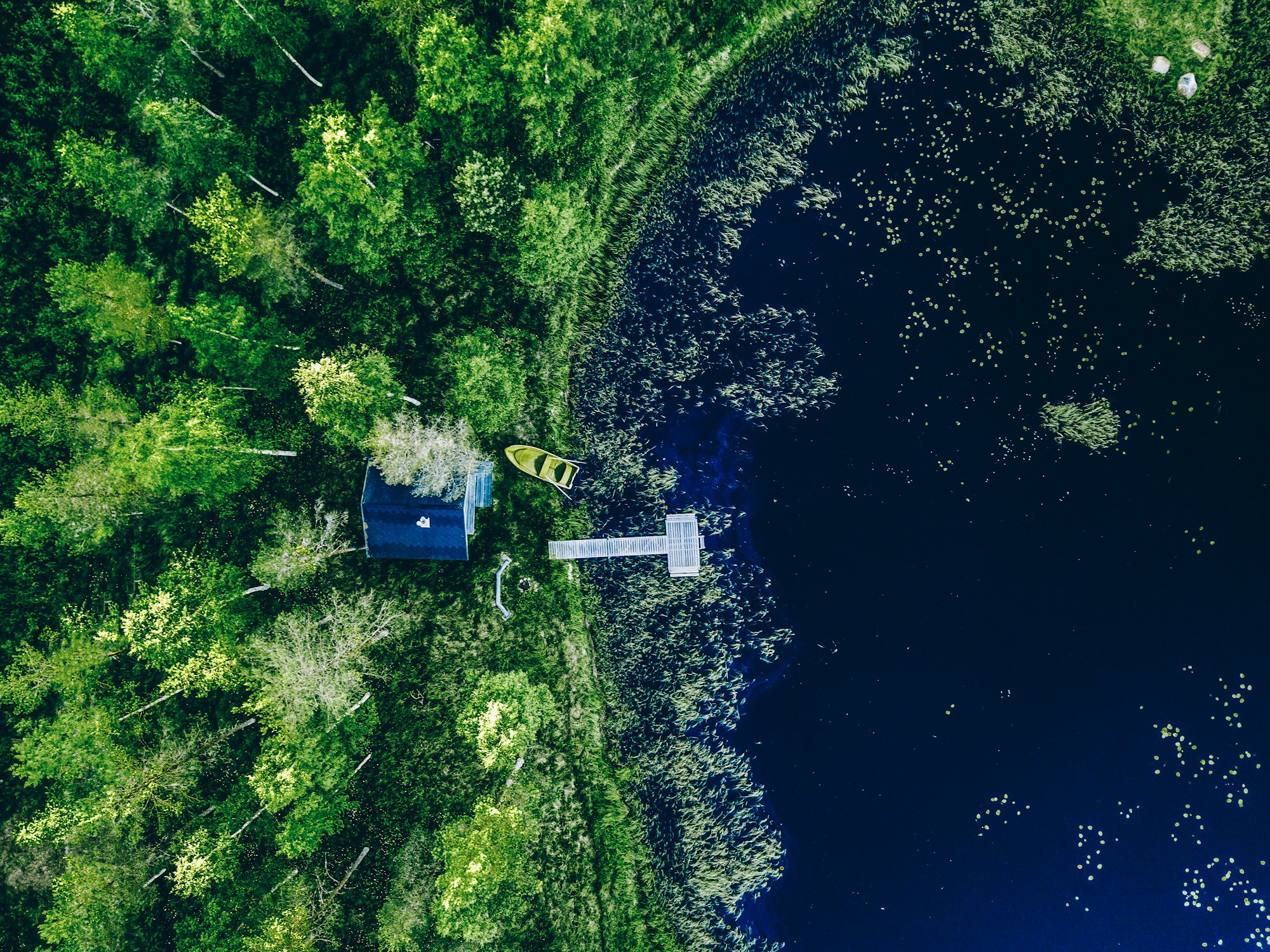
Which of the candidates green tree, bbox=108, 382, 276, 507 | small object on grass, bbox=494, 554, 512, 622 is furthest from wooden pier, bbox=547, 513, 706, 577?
green tree, bbox=108, 382, 276, 507

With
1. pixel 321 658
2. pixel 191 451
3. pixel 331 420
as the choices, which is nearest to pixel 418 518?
pixel 331 420

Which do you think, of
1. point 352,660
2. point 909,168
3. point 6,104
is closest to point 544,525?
point 352,660

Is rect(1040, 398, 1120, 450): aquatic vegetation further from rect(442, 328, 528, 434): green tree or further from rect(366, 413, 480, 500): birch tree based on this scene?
rect(366, 413, 480, 500): birch tree

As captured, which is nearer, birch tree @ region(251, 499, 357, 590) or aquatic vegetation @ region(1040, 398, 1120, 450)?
birch tree @ region(251, 499, 357, 590)

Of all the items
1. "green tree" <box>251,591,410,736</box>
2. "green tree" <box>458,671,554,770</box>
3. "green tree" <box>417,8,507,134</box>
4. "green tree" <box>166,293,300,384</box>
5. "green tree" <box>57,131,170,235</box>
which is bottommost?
"green tree" <box>458,671,554,770</box>

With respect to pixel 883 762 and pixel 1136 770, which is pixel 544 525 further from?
pixel 1136 770

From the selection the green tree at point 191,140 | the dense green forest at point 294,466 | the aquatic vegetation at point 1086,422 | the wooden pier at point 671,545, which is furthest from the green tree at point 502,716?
the aquatic vegetation at point 1086,422
